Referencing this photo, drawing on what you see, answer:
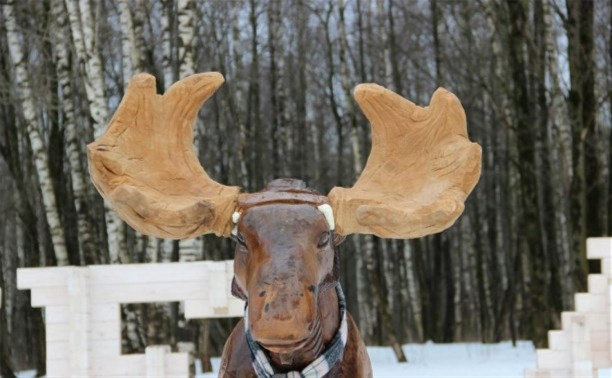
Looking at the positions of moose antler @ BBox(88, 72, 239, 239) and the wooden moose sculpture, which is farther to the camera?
moose antler @ BBox(88, 72, 239, 239)

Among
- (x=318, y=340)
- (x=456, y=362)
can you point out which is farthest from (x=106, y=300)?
(x=456, y=362)

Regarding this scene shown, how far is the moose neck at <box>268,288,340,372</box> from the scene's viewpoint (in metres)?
2.79

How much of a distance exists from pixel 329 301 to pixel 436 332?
15.2 metres

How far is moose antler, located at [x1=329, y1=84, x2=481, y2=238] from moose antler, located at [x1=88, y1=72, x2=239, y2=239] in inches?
17.6

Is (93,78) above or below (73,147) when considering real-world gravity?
above

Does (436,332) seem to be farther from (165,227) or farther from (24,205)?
(165,227)

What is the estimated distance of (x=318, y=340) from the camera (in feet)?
9.36

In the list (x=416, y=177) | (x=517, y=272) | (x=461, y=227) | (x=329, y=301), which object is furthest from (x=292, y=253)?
(x=461, y=227)

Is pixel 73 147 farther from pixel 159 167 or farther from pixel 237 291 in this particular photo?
pixel 237 291

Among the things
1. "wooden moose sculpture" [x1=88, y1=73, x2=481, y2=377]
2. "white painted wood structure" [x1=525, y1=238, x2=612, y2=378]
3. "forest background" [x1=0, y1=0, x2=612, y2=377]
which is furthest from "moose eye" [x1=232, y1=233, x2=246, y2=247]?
"forest background" [x1=0, y1=0, x2=612, y2=377]

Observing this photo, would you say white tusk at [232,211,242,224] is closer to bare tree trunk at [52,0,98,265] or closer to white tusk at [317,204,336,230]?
white tusk at [317,204,336,230]

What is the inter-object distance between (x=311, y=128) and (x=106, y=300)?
1787cm

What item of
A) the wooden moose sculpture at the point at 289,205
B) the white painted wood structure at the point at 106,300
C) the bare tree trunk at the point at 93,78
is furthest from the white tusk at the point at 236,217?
the bare tree trunk at the point at 93,78

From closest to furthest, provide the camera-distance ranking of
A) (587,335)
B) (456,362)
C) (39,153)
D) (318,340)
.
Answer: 1. (318,340)
2. (587,335)
3. (39,153)
4. (456,362)
